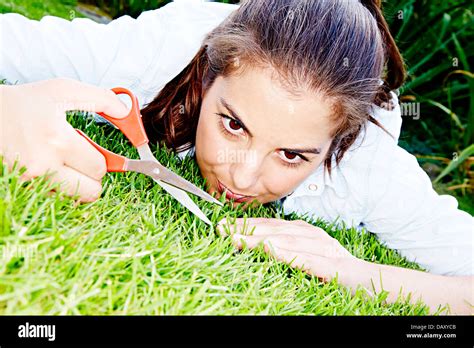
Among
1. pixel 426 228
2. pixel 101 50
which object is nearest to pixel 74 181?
pixel 101 50

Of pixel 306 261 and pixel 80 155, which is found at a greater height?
pixel 80 155

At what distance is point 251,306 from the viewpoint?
120 cm

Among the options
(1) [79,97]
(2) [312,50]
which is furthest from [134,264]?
(2) [312,50]

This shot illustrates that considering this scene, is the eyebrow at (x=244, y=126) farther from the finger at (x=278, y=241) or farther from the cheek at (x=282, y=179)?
the finger at (x=278, y=241)

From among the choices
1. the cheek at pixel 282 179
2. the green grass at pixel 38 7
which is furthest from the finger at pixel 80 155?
the green grass at pixel 38 7

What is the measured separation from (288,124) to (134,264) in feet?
2.03

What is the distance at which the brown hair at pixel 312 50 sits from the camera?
5.25 feet

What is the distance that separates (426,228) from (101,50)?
1210 millimetres

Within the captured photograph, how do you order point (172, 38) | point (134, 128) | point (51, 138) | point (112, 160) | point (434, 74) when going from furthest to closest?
1. point (434, 74)
2. point (172, 38)
3. point (134, 128)
4. point (112, 160)
5. point (51, 138)

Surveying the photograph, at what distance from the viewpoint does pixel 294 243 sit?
5.02 ft

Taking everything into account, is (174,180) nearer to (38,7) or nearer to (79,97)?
(79,97)

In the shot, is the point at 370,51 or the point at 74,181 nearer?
the point at 74,181

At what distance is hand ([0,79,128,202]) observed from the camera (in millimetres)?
1188
